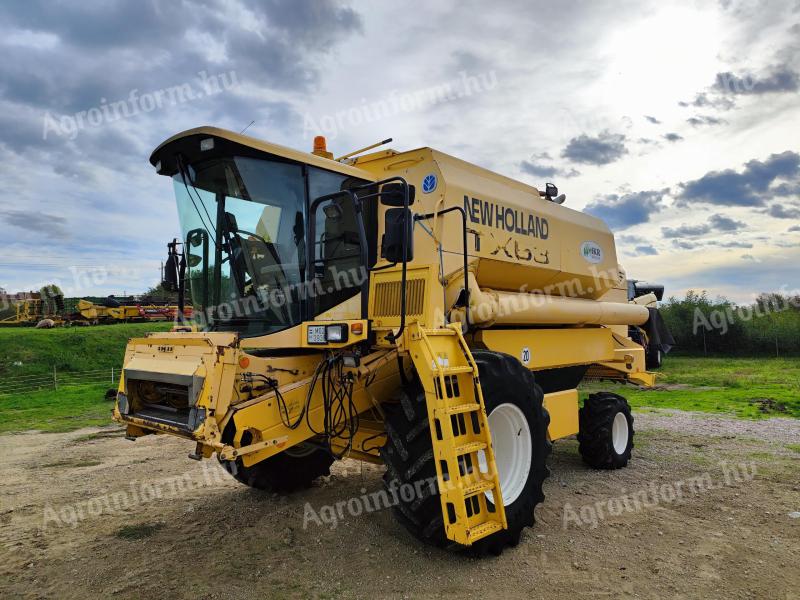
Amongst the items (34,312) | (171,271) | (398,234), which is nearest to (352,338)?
(398,234)

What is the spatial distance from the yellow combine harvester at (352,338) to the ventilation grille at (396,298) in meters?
0.01

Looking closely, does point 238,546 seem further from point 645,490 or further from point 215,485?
point 645,490

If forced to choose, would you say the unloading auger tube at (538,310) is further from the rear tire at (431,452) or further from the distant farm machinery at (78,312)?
the distant farm machinery at (78,312)

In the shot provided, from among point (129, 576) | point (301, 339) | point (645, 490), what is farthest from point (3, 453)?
point (645, 490)

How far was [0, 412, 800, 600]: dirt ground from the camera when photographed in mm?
4039

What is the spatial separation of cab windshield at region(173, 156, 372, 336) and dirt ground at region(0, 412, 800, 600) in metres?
1.90

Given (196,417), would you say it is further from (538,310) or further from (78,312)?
(78,312)

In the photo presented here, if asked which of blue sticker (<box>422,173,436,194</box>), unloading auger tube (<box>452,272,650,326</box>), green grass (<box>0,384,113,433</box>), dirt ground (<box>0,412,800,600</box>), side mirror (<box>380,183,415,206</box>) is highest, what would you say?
blue sticker (<box>422,173,436,194</box>)

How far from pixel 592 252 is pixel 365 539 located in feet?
16.5

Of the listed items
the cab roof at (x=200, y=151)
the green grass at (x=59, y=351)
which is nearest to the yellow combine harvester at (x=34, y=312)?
the green grass at (x=59, y=351)

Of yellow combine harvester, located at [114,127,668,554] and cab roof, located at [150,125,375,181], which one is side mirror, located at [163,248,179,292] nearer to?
yellow combine harvester, located at [114,127,668,554]

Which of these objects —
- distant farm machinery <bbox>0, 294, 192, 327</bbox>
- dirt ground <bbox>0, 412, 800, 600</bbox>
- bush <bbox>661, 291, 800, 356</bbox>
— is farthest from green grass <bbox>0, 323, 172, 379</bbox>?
bush <bbox>661, 291, 800, 356</bbox>

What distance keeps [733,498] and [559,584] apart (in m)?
3.02

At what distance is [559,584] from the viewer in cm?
402
